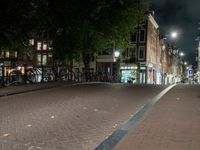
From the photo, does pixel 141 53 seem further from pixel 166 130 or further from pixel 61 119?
pixel 166 130

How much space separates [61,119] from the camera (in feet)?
36.1

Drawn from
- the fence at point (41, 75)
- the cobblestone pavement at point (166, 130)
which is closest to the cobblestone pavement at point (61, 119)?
the cobblestone pavement at point (166, 130)

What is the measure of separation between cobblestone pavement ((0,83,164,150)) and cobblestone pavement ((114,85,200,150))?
2.10ft

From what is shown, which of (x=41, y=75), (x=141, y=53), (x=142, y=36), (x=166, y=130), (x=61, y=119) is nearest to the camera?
(x=166, y=130)

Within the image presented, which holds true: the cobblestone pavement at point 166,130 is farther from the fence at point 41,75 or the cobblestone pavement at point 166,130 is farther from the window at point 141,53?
the window at point 141,53

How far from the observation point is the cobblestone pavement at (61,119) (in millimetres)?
8484

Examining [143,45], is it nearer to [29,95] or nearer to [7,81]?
[7,81]

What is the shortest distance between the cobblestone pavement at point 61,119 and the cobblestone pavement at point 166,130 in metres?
0.64

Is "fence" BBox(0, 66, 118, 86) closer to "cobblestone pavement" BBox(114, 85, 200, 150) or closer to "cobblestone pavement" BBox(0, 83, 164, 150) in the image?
"cobblestone pavement" BBox(0, 83, 164, 150)

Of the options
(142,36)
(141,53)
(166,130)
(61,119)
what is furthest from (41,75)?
(142,36)

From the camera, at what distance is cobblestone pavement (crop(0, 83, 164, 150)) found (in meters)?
8.48

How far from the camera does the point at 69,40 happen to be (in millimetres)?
31312

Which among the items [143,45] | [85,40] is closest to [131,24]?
[85,40]

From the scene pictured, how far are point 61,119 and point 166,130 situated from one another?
2.96 metres
